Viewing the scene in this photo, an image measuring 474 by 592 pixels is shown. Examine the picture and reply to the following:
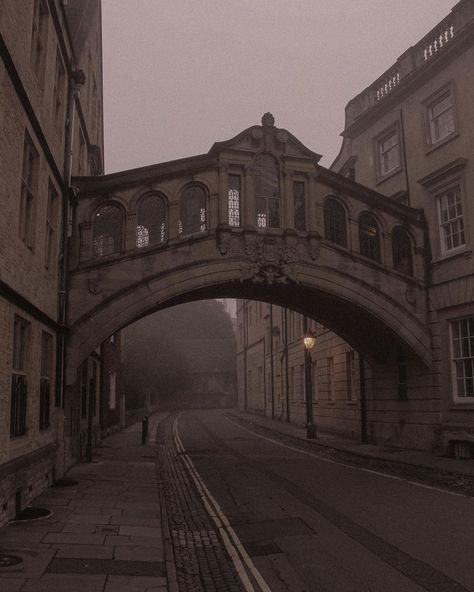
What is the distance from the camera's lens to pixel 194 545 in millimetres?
7746

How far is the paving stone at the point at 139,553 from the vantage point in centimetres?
692

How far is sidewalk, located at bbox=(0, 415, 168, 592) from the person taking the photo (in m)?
5.94

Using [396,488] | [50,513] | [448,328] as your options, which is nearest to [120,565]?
[50,513]

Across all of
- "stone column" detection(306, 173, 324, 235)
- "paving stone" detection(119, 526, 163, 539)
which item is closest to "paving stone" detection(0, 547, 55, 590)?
"paving stone" detection(119, 526, 163, 539)

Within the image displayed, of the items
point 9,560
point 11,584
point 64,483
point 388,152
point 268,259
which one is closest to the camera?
point 11,584

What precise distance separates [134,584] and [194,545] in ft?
6.32

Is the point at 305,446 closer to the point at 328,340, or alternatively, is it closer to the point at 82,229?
the point at 328,340

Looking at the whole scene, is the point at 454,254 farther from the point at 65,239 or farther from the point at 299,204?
the point at 65,239

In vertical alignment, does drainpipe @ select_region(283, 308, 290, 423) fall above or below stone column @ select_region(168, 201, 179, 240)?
below

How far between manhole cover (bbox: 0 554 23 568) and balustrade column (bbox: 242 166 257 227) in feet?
42.3

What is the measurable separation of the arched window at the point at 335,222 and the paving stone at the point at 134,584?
14595 millimetres

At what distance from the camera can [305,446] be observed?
22109 millimetres

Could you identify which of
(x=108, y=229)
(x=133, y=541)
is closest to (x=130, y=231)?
(x=108, y=229)

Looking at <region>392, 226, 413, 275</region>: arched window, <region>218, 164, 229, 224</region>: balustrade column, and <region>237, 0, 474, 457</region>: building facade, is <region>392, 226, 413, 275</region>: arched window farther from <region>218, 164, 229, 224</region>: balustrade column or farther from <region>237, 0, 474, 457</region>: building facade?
<region>218, 164, 229, 224</region>: balustrade column
